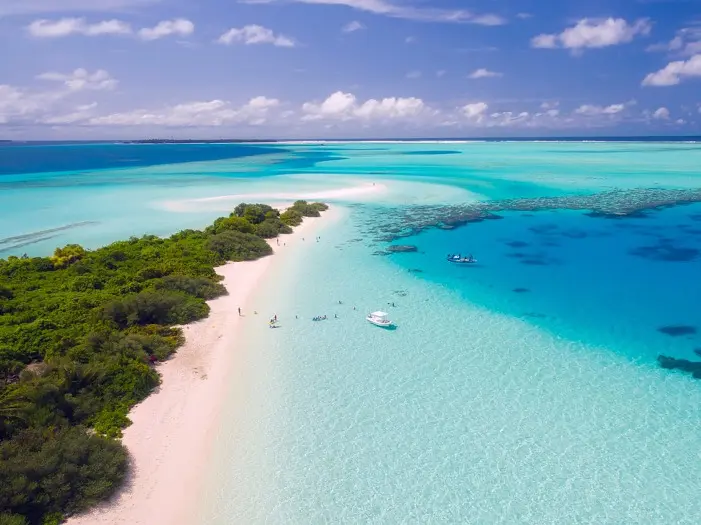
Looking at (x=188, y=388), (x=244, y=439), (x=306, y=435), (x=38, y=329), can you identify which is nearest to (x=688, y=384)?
(x=306, y=435)

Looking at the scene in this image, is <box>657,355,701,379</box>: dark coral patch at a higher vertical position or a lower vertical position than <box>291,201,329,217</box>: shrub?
lower

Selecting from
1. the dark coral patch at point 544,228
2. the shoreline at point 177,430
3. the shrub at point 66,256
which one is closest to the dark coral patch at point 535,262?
the dark coral patch at point 544,228

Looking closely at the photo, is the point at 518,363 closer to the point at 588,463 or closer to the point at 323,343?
the point at 588,463

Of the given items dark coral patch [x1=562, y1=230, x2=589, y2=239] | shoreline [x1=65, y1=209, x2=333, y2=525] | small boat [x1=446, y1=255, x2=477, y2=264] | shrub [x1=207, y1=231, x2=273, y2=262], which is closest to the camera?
shoreline [x1=65, y1=209, x2=333, y2=525]

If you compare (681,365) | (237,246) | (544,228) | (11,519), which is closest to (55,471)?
(11,519)

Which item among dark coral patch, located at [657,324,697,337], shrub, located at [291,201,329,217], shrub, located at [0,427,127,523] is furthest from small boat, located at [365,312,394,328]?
shrub, located at [291,201,329,217]

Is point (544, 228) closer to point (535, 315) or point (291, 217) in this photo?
point (535, 315)

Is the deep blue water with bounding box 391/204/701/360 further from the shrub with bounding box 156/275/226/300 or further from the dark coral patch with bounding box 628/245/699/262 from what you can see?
the shrub with bounding box 156/275/226/300
